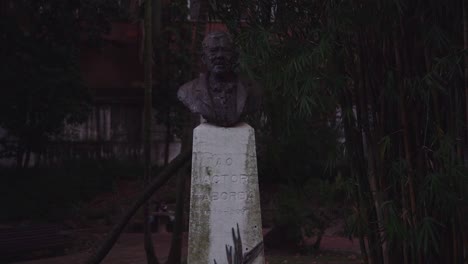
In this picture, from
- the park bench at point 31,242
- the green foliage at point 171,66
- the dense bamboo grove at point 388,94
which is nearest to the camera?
the dense bamboo grove at point 388,94

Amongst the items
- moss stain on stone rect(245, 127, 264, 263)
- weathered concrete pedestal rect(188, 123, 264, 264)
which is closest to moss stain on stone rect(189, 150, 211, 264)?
weathered concrete pedestal rect(188, 123, 264, 264)

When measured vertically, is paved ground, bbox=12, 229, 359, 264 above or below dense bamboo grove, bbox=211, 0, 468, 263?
below

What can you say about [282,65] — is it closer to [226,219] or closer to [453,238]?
[226,219]

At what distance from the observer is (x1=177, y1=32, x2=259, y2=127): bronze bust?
16.1ft

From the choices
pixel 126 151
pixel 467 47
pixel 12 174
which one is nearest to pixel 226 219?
pixel 467 47

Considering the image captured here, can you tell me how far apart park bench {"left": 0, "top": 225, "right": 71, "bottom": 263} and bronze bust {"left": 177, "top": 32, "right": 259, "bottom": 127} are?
6.55 m

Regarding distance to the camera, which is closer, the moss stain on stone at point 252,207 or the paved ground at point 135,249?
the moss stain on stone at point 252,207

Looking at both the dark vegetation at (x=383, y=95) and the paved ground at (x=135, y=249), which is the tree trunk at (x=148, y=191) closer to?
the dark vegetation at (x=383, y=95)

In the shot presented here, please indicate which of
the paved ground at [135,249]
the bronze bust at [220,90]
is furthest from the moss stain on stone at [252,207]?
the paved ground at [135,249]

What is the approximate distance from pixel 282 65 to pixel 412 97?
1.01m

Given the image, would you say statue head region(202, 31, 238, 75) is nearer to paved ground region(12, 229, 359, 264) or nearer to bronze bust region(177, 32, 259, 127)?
bronze bust region(177, 32, 259, 127)

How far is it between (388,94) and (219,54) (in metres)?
1.34

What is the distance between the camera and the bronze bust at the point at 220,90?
4.91m

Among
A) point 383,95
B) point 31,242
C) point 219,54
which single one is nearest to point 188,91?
point 219,54
